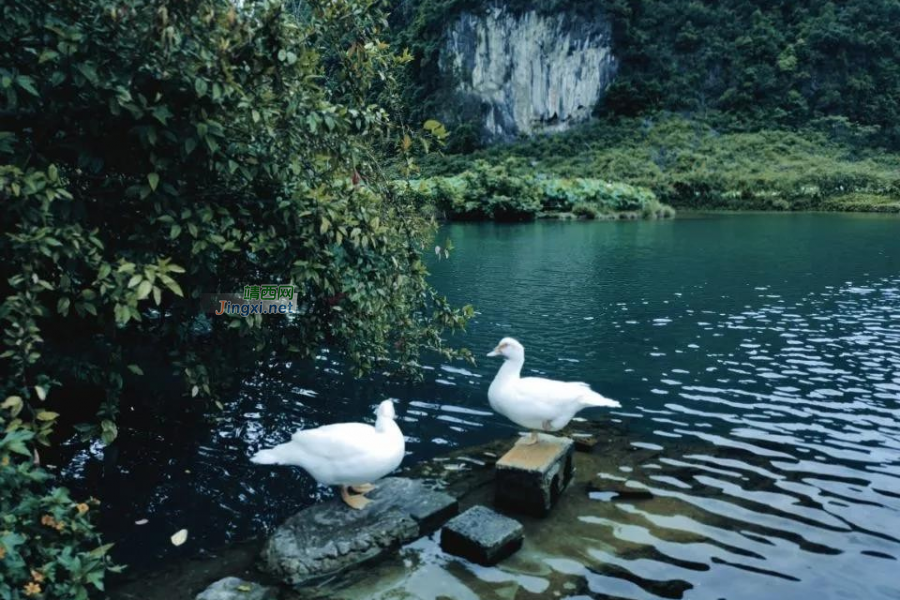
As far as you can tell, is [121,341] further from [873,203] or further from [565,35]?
[565,35]

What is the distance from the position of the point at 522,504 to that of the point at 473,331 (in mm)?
8963

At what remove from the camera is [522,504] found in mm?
6824

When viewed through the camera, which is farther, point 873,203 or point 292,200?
point 873,203

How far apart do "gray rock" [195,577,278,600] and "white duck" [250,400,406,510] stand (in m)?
1.14

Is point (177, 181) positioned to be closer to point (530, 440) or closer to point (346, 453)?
point (346, 453)

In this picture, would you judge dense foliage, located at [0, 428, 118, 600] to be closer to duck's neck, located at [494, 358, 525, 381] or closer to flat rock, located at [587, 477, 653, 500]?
duck's neck, located at [494, 358, 525, 381]

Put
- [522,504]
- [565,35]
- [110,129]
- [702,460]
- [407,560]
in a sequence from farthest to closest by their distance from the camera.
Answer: [565,35] → [702,460] → [522,504] → [407,560] → [110,129]

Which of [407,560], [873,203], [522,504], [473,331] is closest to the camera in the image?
[407,560]

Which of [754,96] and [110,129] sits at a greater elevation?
[754,96]

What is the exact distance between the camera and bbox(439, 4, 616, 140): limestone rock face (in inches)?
3880

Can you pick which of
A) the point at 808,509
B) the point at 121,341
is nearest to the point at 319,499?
the point at 121,341

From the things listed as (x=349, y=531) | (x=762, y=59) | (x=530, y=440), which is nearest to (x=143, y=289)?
(x=349, y=531)

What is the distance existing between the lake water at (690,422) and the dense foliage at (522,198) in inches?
1069

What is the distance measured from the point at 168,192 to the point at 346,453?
2.89m
